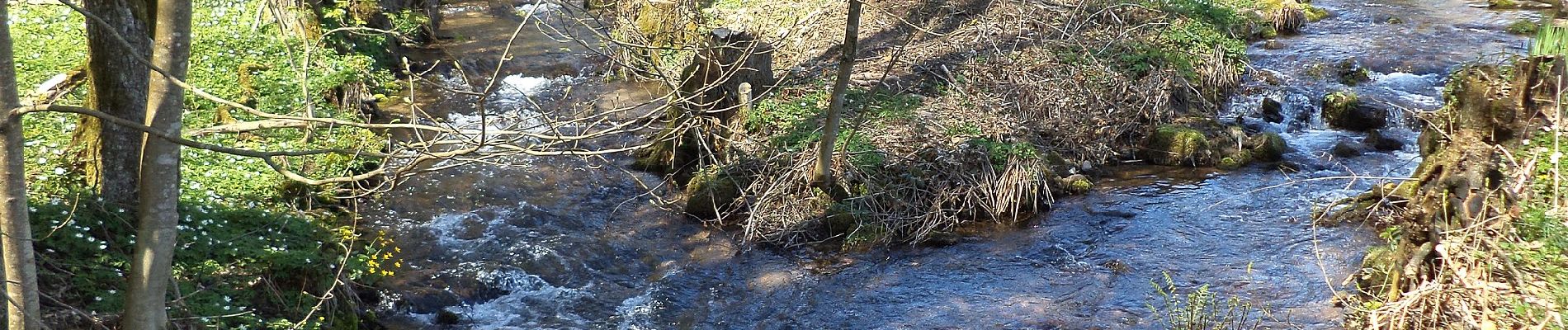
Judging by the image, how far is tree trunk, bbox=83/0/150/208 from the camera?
6.21 metres

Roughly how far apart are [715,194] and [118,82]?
4405 mm

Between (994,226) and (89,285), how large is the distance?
246 inches

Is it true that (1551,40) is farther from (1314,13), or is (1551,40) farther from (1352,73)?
Result: (1314,13)

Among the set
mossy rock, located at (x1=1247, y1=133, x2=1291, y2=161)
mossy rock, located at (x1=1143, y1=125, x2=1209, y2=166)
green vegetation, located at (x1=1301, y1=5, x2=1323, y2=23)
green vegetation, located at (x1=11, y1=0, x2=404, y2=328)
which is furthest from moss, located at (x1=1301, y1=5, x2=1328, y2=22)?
green vegetation, located at (x1=11, y1=0, x2=404, y2=328)

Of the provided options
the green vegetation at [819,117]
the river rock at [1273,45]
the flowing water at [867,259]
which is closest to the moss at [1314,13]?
the river rock at [1273,45]

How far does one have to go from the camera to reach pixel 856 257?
8.53 meters

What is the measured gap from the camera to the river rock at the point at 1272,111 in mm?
11320

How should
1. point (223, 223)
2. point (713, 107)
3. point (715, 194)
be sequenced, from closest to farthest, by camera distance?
point (223, 223) < point (715, 194) < point (713, 107)

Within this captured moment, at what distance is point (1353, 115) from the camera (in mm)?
10938

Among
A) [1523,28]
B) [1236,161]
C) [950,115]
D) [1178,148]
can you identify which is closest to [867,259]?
[950,115]

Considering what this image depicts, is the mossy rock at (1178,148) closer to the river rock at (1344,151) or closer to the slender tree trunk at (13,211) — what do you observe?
the river rock at (1344,151)

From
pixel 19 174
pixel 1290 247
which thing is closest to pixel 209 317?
pixel 19 174

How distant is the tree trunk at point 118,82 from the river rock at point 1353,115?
10.3m

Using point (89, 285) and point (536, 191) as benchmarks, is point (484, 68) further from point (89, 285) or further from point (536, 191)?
point (89, 285)
